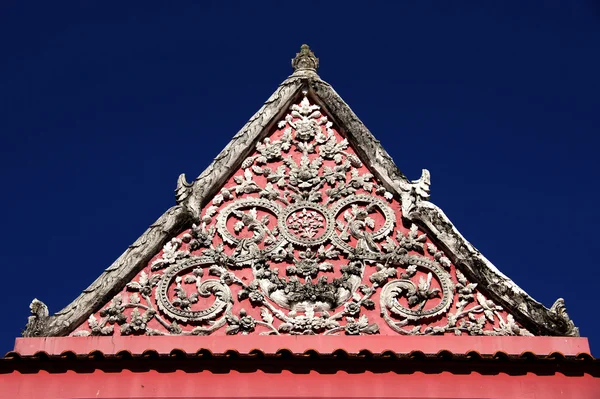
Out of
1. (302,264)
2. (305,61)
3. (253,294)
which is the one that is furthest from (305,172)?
(305,61)

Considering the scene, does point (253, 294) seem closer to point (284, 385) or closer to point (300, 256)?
point (300, 256)

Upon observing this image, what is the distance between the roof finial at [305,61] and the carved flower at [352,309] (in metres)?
3.15

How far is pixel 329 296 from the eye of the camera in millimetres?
9320

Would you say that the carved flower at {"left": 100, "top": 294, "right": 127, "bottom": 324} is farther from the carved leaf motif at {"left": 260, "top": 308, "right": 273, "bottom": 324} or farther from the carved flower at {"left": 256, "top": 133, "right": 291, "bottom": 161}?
the carved flower at {"left": 256, "top": 133, "right": 291, "bottom": 161}

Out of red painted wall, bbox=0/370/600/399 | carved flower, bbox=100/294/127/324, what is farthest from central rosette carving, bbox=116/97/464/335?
red painted wall, bbox=0/370/600/399

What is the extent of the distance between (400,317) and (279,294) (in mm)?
1176

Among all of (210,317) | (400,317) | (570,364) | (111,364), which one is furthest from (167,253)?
(570,364)

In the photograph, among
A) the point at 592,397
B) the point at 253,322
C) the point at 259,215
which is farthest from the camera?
the point at 259,215

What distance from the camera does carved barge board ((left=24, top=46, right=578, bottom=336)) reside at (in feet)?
30.2

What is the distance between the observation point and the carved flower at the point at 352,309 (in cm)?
923

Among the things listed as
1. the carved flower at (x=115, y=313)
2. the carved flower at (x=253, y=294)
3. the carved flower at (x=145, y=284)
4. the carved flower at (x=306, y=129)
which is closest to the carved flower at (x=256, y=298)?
the carved flower at (x=253, y=294)

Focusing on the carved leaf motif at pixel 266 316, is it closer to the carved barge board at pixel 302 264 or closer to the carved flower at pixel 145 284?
the carved barge board at pixel 302 264

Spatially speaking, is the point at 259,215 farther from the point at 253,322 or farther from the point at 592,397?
the point at 592,397

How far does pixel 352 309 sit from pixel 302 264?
717 mm
